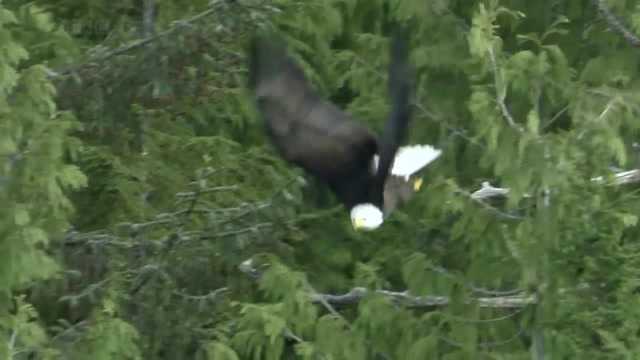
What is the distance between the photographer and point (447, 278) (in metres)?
9.37

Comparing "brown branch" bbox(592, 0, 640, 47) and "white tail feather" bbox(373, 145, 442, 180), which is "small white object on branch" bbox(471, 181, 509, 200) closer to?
"white tail feather" bbox(373, 145, 442, 180)

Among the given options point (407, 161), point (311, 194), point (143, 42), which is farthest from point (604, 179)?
point (143, 42)

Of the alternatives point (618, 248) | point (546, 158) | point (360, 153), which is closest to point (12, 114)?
point (360, 153)

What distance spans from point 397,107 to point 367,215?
0.73 meters

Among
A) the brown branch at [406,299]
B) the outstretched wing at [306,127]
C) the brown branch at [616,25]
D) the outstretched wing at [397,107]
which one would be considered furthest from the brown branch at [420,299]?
the outstretched wing at [397,107]

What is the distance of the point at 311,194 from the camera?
9.84 m

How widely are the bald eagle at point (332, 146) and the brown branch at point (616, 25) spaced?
3.85ft

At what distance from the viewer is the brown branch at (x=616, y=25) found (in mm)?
8750

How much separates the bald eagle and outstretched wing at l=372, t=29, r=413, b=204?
1.3 inches

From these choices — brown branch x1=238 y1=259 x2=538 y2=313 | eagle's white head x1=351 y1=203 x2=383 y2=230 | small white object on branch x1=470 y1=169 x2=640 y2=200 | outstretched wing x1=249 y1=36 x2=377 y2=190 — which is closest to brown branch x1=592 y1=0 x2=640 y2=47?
small white object on branch x1=470 y1=169 x2=640 y2=200

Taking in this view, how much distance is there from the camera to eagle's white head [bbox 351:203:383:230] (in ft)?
26.2

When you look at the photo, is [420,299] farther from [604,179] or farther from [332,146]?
[332,146]

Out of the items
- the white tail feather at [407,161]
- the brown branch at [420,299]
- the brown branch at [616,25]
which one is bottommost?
the brown branch at [420,299]

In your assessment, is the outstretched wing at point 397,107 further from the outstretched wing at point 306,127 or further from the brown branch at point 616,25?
the brown branch at point 616,25
